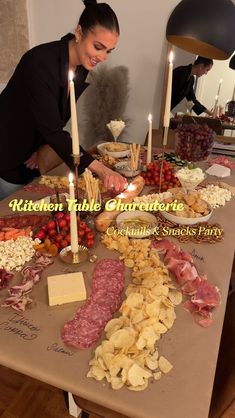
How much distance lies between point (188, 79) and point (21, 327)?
7.36 ft

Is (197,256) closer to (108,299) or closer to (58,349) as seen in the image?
(108,299)

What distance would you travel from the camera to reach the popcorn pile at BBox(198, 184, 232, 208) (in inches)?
58.4

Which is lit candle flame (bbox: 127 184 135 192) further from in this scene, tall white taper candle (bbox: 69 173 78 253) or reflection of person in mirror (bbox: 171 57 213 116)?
reflection of person in mirror (bbox: 171 57 213 116)

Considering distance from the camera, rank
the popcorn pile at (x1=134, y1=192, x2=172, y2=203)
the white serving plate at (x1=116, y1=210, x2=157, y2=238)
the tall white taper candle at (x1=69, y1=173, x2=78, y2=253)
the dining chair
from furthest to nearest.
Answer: the dining chair → the popcorn pile at (x1=134, y1=192, x2=172, y2=203) → the white serving plate at (x1=116, y1=210, x2=157, y2=238) → the tall white taper candle at (x1=69, y1=173, x2=78, y2=253)

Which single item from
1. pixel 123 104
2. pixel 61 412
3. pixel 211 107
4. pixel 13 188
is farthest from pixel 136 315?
pixel 123 104

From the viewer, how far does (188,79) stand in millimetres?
2469

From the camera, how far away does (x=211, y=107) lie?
8.58 ft

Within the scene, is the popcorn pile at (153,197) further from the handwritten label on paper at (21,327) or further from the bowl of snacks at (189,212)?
the handwritten label on paper at (21,327)

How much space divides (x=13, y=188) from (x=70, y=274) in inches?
42.7

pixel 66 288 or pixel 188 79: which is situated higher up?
pixel 188 79

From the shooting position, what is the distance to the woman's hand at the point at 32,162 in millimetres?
1920

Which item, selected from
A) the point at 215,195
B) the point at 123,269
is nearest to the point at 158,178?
the point at 215,195

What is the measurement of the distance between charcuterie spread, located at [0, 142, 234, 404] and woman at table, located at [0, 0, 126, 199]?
24cm

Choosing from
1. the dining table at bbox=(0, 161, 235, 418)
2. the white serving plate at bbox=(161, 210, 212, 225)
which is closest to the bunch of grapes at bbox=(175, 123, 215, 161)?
the white serving plate at bbox=(161, 210, 212, 225)
